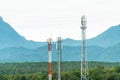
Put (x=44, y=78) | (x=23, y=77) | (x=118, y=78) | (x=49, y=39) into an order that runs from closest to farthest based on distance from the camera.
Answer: (x=49, y=39), (x=118, y=78), (x=44, y=78), (x=23, y=77)

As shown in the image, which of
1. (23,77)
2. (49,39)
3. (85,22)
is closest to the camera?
(49,39)

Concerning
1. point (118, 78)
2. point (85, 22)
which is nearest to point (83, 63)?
point (85, 22)

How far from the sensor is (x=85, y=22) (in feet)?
213

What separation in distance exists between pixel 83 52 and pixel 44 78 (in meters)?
63.1

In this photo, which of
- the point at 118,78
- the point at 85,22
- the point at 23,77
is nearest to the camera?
the point at 85,22

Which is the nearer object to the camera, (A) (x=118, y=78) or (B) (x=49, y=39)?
(B) (x=49, y=39)

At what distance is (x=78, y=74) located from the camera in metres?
124

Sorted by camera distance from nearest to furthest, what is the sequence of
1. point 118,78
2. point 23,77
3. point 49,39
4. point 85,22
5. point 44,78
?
point 49,39 → point 85,22 → point 118,78 → point 44,78 → point 23,77

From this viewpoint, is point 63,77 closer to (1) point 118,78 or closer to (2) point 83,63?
(1) point 118,78

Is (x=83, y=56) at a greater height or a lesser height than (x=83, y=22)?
lesser

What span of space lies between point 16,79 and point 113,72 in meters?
25.9

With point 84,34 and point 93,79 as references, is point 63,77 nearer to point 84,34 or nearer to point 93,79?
point 93,79

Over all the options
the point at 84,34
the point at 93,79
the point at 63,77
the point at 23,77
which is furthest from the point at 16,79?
the point at 84,34

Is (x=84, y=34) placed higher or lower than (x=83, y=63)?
higher
